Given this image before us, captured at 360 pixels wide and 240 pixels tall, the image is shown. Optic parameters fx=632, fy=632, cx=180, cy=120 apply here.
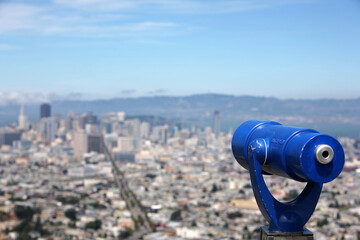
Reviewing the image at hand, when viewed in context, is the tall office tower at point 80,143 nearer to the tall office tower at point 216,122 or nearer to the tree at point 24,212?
the tall office tower at point 216,122

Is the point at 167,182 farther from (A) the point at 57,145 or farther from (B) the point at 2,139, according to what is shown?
(B) the point at 2,139

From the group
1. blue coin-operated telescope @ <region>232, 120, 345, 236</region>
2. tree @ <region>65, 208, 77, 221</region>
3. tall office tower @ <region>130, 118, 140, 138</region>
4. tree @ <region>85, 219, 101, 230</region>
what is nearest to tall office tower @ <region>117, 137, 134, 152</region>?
tall office tower @ <region>130, 118, 140, 138</region>

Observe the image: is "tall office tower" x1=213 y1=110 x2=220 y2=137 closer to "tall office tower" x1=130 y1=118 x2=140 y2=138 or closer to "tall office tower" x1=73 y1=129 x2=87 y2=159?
"tall office tower" x1=130 y1=118 x2=140 y2=138

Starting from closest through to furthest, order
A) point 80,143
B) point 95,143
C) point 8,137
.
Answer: point 80,143 → point 95,143 → point 8,137

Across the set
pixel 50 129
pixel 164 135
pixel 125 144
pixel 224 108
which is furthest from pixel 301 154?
pixel 224 108

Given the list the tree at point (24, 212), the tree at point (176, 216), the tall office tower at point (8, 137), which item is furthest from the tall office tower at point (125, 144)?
the tree at point (176, 216)

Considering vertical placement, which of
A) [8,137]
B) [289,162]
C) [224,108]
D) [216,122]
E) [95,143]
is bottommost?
[8,137]

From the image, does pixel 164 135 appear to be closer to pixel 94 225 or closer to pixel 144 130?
pixel 144 130

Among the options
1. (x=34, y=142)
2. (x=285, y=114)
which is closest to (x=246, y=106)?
(x=285, y=114)
